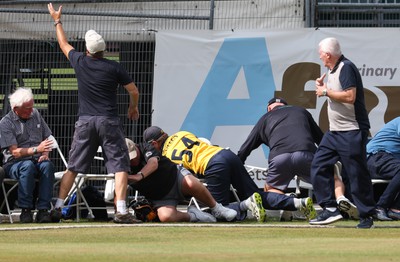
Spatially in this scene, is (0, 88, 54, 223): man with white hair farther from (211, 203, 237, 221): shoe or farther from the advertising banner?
the advertising banner

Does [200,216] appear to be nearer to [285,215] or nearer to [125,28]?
[285,215]

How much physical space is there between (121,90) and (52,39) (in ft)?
4.22

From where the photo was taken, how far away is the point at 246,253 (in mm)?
Result: 7680

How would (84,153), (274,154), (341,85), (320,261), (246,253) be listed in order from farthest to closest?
1. (274,154)
2. (84,153)
3. (341,85)
4. (246,253)
5. (320,261)

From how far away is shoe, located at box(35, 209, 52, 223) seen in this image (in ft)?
39.4

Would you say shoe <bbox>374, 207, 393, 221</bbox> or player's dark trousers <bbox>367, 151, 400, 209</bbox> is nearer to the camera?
shoe <bbox>374, 207, 393, 221</bbox>

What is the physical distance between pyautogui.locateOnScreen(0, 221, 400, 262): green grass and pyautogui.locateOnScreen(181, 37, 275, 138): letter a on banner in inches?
180

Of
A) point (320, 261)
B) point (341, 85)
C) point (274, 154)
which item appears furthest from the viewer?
point (274, 154)

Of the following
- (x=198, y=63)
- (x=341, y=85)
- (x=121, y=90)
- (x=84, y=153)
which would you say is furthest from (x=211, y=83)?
(x=341, y=85)

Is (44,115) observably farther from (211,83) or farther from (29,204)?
(29,204)

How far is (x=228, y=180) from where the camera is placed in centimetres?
1243

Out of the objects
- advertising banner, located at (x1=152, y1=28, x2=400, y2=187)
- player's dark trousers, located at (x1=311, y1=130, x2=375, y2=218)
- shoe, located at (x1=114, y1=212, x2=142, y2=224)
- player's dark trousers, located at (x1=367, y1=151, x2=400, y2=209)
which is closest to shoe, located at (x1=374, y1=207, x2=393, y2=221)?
player's dark trousers, located at (x1=367, y1=151, x2=400, y2=209)

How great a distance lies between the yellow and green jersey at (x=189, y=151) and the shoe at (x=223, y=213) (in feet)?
1.95

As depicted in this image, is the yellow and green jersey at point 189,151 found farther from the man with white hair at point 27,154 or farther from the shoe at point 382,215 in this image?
the shoe at point 382,215
